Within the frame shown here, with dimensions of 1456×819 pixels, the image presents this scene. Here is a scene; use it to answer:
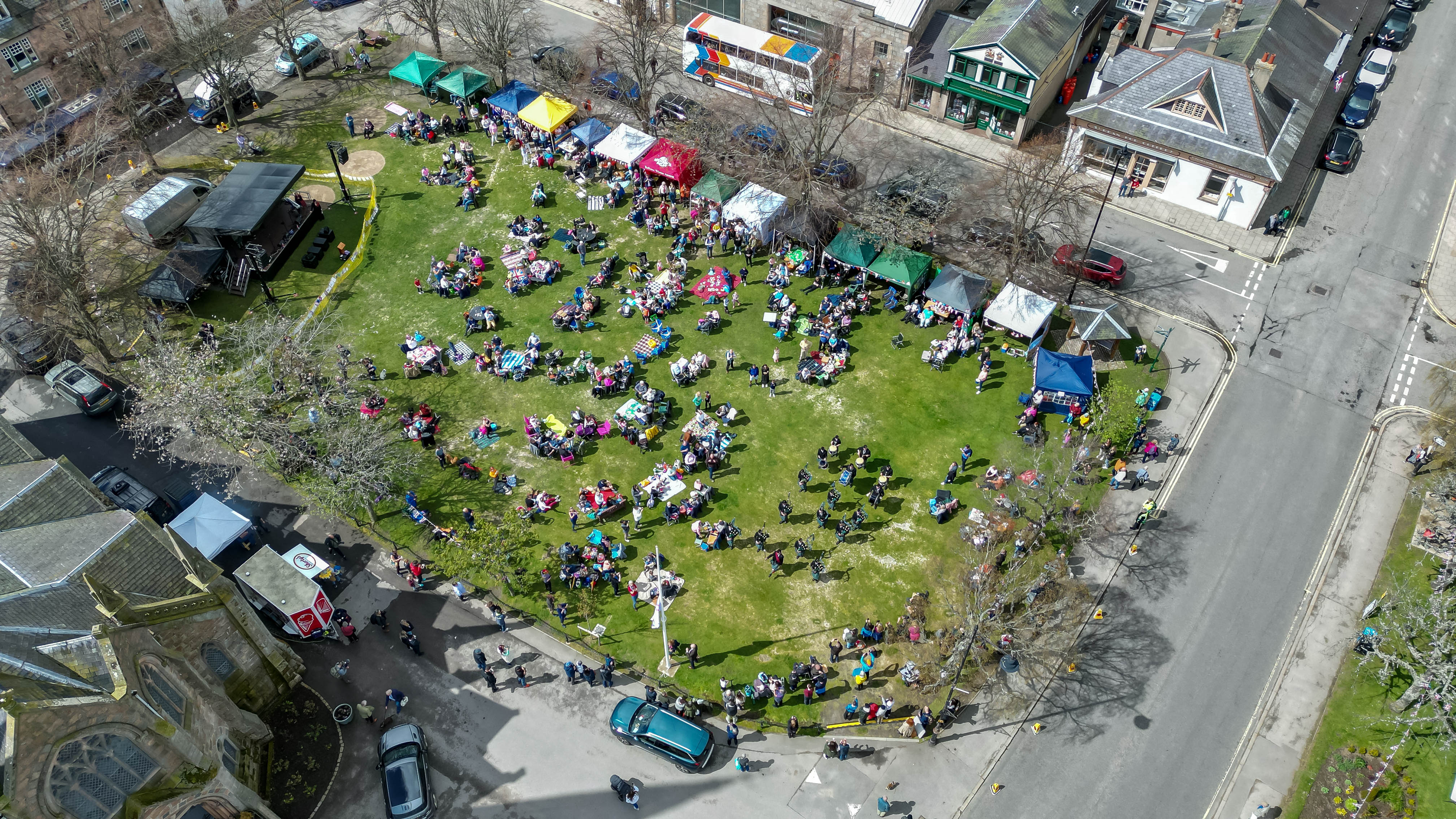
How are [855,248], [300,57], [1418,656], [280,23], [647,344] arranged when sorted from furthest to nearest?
[300,57], [280,23], [855,248], [647,344], [1418,656]

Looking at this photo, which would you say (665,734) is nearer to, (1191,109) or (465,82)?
(1191,109)

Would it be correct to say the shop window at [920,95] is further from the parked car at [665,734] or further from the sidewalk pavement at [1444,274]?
the parked car at [665,734]

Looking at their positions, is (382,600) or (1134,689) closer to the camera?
(1134,689)

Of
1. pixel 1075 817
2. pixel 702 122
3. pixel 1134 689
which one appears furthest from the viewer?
pixel 702 122

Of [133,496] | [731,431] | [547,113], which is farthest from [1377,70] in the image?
[133,496]

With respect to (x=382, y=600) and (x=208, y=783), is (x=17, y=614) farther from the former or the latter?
(x=382, y=600)

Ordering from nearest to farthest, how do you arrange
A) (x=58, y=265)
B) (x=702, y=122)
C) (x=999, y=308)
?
(x=58, y=265) < (x=999, y=308) < (x=702, y=122)

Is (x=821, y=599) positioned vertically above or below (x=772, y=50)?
below

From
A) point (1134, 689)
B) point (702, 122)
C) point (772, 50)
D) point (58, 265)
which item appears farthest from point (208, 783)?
point (772, 50)
